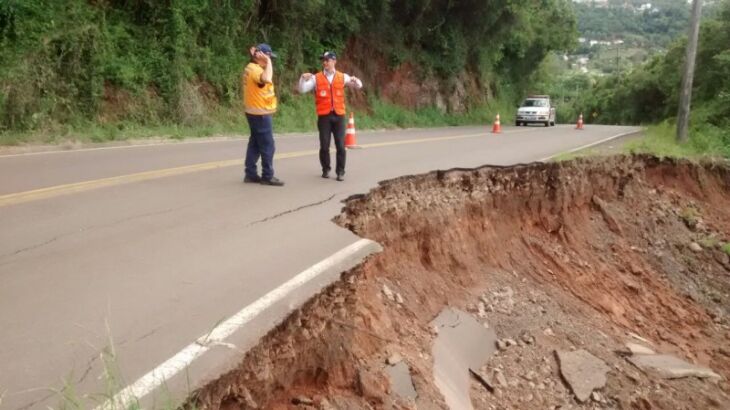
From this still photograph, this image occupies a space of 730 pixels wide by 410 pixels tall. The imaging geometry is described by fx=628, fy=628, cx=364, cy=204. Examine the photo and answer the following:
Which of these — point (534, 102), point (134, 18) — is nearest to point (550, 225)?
point (134, 18)

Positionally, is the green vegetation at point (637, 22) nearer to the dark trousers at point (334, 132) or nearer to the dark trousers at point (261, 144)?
the dark trousers at point (334, 132)

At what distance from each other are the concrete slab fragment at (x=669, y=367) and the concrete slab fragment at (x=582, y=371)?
0.74 m

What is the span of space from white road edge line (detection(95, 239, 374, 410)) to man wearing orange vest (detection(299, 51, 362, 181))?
3698mm

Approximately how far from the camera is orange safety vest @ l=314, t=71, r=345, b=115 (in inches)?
348

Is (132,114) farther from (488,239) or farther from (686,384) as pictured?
(686,384)

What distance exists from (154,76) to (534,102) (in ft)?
69.6

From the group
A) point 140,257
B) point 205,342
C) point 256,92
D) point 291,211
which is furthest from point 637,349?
point 205,342

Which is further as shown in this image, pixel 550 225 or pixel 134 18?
pixel 134 18

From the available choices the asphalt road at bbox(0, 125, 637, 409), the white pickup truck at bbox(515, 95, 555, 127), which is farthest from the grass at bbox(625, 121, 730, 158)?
the white pickup truck at bbox(515, 95, 555, 127)

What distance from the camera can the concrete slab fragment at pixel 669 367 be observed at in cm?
807

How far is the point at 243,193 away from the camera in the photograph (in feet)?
26.6

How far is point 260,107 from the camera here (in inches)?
331

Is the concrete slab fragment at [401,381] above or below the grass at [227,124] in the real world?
below

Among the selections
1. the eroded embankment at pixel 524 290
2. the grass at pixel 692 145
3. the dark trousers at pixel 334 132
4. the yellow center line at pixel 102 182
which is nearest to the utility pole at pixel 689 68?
the grass at pixel 692 145
